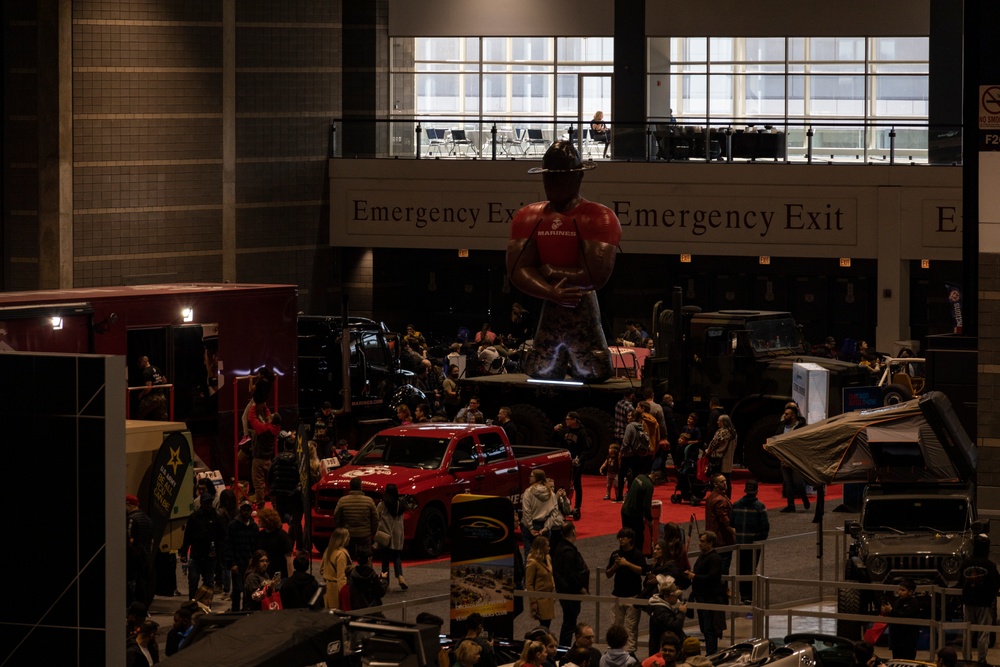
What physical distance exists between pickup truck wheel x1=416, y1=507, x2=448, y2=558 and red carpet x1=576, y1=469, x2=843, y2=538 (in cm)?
201

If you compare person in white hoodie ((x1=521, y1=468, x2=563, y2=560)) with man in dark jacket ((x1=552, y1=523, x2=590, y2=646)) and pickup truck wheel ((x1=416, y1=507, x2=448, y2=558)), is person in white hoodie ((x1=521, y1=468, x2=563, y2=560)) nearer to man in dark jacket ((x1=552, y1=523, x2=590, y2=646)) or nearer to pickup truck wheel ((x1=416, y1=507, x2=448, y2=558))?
pickup truck wheel ((x1=416, y1=507, x2=448, y2=558))

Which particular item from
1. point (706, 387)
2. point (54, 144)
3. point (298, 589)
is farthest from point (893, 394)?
point (54, 144)

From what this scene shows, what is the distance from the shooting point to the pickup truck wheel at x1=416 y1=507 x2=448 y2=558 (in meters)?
20.0

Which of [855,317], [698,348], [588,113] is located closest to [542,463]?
[698,348]

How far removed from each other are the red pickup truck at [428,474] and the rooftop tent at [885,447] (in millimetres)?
3961

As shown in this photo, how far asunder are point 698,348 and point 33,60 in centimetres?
1506

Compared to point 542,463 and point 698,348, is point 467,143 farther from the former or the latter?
point 542,463

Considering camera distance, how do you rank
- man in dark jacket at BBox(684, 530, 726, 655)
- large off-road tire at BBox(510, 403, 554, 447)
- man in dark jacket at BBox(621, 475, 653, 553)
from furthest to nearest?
large off-road tire at BBox(510, 403, 554, 447) → man in dark jacket at BBox(621, 475, 653, 553) → man in dark jacket at BBox(684, 530, 726, 655)

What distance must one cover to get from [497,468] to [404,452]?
1.25 metres

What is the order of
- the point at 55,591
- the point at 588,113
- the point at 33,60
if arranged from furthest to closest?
1. the point at 588,113
2. the point at 33,60
3. the point at 55,591

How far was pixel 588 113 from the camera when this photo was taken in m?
42.0

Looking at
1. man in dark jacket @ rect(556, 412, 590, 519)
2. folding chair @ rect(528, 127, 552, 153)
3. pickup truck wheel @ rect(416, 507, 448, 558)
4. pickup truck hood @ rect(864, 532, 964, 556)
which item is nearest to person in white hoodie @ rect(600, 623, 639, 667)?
pickup truck hood @ rect(864, 532, 964, 556)

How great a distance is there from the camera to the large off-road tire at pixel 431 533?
786 inches

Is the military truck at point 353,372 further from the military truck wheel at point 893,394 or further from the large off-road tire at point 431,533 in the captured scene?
the military truck wheel at point 893,394
